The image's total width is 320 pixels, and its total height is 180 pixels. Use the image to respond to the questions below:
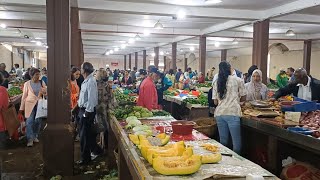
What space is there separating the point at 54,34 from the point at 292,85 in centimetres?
453

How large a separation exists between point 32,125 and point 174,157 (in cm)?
592

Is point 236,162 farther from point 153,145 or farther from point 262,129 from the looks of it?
point 262,129

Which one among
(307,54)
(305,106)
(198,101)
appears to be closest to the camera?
(305,106)

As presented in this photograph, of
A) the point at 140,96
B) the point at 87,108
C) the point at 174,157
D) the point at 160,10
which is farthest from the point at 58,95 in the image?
the point at 160,10

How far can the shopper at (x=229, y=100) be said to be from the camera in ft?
17.7

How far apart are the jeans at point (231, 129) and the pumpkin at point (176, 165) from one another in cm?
289

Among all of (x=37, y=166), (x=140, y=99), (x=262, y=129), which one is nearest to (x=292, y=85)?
(x=262, y=129)

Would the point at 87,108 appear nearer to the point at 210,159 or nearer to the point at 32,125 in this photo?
the point at 32,125

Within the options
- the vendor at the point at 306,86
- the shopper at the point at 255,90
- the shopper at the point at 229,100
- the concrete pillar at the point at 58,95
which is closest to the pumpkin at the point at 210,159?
the shopper at the point at 229,100

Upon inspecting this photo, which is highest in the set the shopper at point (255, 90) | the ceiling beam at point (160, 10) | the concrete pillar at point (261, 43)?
the ceiling beam at point (160, 10)

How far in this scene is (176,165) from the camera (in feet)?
8.75

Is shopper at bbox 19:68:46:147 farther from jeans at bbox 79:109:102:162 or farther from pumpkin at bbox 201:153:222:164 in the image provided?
pumpkin at bbox 201:153:222:164

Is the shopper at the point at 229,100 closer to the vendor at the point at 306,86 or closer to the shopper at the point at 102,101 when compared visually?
the vendor at the point at 306,86

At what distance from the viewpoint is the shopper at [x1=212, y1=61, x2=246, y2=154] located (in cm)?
539
